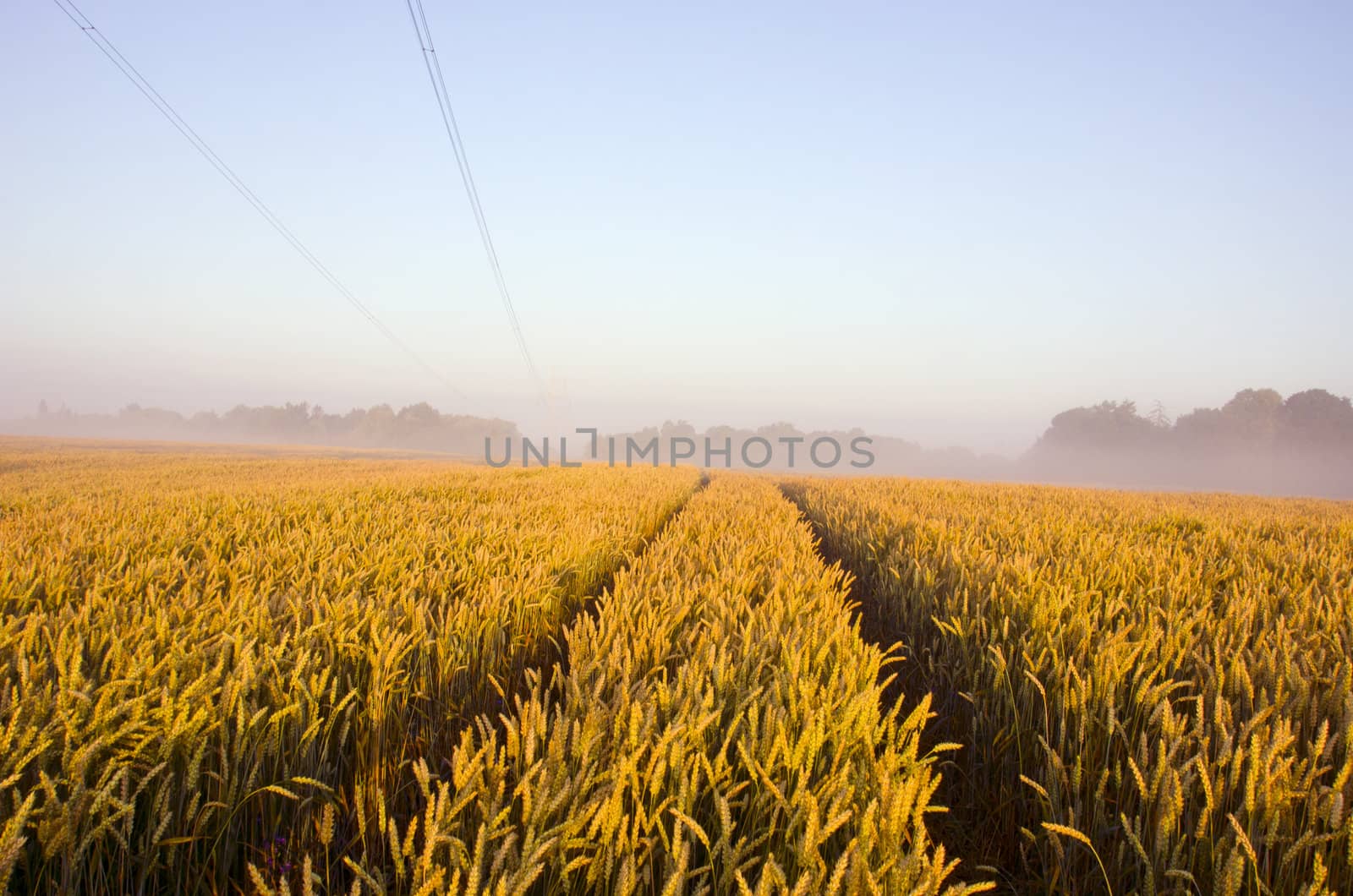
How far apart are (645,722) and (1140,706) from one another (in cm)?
187

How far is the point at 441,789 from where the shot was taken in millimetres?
995

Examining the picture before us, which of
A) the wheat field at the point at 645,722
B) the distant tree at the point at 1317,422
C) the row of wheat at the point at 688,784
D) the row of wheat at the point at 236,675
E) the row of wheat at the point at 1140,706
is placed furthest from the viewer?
the distant tree at the point at 1317,422

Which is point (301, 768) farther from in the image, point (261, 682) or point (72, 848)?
point (72, 848)

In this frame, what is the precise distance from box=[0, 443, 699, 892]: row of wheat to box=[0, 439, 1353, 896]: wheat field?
0.02 meters

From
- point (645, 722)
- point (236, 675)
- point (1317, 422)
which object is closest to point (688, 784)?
point (645, 722)

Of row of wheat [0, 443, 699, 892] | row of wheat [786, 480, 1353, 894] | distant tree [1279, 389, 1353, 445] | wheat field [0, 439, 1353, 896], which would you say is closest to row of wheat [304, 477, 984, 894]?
wheat field [0, 439, 1353, 896]

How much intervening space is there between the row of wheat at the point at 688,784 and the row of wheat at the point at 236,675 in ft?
0.73

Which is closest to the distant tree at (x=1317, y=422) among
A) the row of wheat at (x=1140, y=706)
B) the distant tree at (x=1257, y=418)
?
the distant tree at (x=1257, y=418)

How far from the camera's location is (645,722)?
4.57 feet

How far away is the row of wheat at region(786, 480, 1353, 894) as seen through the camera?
4.41 feet

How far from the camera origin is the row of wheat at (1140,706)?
1.34 meters

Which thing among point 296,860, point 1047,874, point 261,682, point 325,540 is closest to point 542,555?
point 325,540

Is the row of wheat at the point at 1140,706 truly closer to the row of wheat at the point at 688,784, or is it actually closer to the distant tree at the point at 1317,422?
the row of wheat at the point at 688,784

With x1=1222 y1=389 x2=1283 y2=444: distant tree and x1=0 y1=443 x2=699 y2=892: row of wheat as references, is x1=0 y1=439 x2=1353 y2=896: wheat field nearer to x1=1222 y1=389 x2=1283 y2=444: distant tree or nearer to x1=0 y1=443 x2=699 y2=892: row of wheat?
x1=0 y1=443 x2=699 y2=892: row of wheat
